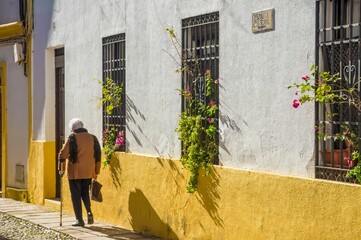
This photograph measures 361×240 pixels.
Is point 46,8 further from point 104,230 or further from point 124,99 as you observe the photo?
point 104,230

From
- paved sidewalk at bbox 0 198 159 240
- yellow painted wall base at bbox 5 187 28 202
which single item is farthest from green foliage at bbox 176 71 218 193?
yellow painted wall base at bbox 5 187 28 202

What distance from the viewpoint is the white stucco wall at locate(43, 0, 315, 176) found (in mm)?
8250

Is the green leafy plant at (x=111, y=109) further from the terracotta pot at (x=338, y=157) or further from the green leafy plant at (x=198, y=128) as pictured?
the terracotta pot at (x=338, y=157)

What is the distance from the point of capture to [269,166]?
28.6ft

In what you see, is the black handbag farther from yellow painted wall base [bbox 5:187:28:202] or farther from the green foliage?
yellow painted wall base [bbox 5:187:28:202]

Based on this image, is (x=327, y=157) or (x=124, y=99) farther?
(x=124, y=99)

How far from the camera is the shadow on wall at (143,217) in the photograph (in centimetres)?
1088

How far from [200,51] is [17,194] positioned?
7423 millimetres

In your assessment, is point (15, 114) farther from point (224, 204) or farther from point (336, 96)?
point (336, 96)

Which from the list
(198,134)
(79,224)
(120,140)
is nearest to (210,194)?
(198,134)

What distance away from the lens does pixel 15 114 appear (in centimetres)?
1647

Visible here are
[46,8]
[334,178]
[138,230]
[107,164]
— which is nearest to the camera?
[334,178]

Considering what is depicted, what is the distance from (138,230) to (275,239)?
3449mm

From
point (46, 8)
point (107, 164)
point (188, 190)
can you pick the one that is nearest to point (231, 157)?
point (188, 190)
